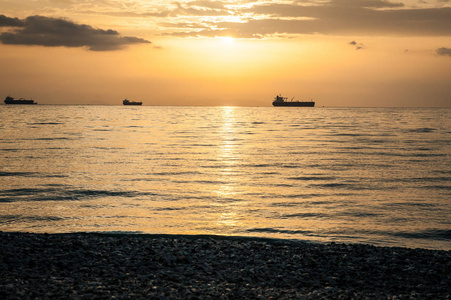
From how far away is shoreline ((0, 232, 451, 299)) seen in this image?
31.3ft

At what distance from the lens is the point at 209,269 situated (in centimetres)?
1108

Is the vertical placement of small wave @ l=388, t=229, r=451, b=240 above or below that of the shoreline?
below

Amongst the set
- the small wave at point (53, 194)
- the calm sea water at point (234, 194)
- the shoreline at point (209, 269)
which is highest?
the shoreline at point (209, 269)

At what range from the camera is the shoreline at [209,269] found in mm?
9531

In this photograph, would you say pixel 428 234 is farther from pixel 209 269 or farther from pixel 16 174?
pixel 16 174

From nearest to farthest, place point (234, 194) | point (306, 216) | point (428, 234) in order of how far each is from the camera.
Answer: point (428, 234) < point (306, 216) < point (234, 194)

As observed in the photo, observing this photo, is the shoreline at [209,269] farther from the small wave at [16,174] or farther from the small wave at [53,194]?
the small wave at [16,174]

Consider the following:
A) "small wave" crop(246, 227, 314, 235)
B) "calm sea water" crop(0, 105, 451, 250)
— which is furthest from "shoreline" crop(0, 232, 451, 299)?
"calm sea water" crop(0, 105, 451, 250)

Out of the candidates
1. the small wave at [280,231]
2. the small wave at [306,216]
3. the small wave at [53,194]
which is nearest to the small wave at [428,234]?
the small wave at [306,216]

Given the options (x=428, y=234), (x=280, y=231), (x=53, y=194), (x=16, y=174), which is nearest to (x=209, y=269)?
(x=280, y=231)

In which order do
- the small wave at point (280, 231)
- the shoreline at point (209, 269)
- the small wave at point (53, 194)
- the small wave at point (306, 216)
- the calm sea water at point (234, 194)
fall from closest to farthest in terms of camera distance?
the shoreline at point (209, 269), the small wave at point (280, 231), the calm sea water at point (234, 194), the small wave at point (306, 216), the small wave at point (53, 194)

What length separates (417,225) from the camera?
58.6 ft

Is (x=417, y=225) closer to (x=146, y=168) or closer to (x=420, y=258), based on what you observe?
(x=420, y=258)

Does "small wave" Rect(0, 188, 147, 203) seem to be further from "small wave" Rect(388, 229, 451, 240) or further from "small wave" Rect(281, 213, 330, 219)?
"small wave" Rect(388, 229, 451, 240)
